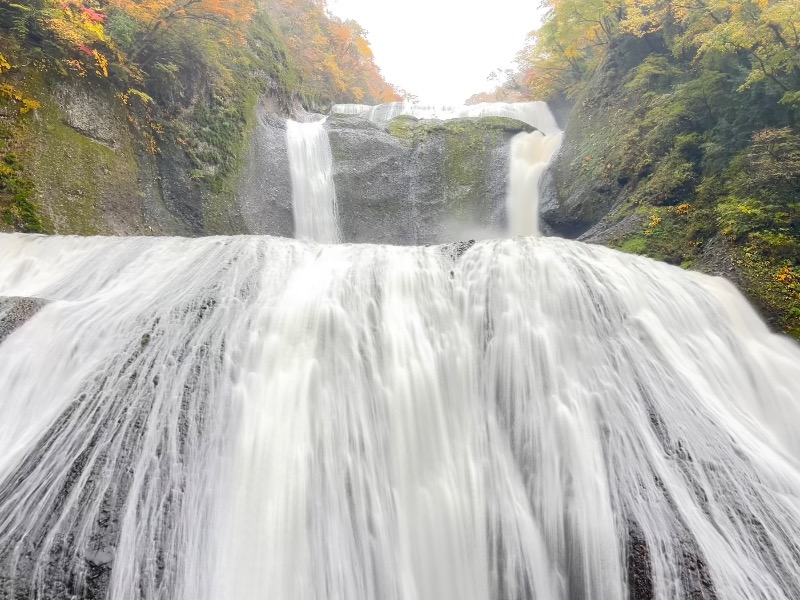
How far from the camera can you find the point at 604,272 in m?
5.27

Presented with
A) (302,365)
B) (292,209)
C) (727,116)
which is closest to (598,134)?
(727,116)

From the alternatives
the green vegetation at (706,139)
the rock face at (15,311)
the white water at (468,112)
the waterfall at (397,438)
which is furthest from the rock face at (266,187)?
the green vegetation at (706,139)

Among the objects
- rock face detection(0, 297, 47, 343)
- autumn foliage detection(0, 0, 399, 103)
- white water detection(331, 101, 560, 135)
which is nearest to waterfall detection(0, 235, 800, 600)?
rock face detection(0, 297, 47, 343)

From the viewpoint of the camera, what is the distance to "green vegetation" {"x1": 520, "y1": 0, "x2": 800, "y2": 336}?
20.4 feet

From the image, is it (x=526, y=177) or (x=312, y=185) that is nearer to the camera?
(x=312, y=185)

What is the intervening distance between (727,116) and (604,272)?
4.92 metres

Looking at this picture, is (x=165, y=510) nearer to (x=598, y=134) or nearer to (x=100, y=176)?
(x=100, y=176)

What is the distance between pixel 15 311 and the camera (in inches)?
170

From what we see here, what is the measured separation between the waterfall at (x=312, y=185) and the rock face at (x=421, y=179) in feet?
0.79

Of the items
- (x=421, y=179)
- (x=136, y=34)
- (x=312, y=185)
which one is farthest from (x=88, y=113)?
(x=421, y=179)

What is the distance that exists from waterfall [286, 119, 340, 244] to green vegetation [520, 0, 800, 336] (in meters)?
5.79

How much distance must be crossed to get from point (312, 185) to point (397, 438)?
29.9 ft

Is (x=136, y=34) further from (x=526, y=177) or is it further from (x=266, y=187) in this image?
(x=526, y=177)

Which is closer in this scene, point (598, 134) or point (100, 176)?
point (100, 176)
